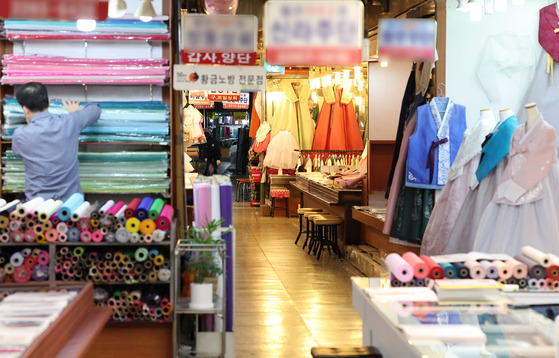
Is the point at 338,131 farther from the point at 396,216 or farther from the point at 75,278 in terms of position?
the point at 75,278

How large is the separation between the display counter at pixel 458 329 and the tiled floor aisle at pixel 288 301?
8.32 ft

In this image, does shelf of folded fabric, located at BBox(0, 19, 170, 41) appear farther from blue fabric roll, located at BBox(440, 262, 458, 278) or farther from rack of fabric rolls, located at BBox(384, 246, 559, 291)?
blue fabric roll, located at BBox(440, 262, 458, 278)

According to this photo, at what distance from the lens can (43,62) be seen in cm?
526

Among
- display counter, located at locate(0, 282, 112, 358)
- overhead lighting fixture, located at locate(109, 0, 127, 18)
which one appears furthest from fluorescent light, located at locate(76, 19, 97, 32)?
display counter, located at locate(0, 282, 112, 358)

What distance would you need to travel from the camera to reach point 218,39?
588cm

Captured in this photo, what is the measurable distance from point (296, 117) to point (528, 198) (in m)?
10.2

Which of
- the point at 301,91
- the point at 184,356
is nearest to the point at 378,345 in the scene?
the point at 184,356

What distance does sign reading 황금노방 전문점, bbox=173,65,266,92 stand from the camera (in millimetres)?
5148

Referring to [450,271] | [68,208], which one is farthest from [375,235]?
[450,271]

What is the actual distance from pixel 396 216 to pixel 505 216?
1.92 m

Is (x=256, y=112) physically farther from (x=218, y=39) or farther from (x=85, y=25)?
(x=85, y=25)

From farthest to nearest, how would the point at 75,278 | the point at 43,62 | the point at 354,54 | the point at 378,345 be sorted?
the point at 354,54 < the point at 43,62 < the point at 75,278 < the point at 378,345

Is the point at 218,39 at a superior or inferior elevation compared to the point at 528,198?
superior

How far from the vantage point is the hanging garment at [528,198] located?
5.18 meters
